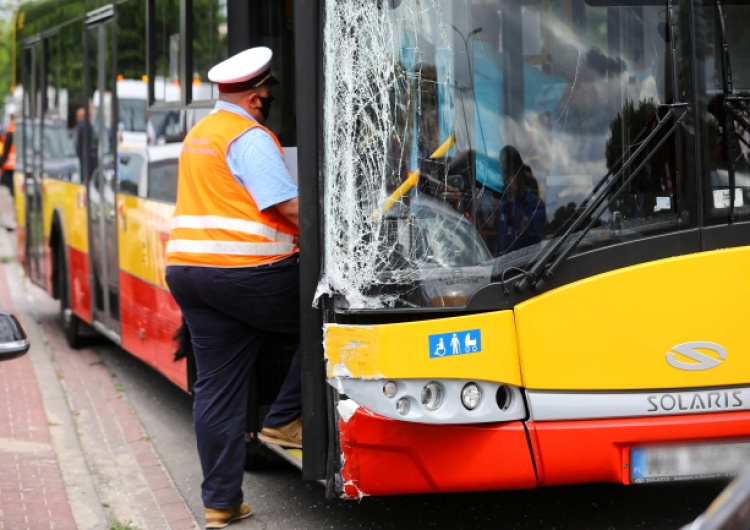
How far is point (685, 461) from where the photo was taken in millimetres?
5262

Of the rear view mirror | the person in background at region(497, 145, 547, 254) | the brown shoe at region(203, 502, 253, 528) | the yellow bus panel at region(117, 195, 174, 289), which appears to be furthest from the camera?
the yellow bus panel at region(117, 195, 174, 289)

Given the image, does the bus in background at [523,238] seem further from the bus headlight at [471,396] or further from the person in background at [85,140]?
the person in background at [85,140]

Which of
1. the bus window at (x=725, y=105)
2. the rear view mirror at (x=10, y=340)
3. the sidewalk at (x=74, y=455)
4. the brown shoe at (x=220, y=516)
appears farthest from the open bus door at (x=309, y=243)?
the bus window at (x=725, y=105)

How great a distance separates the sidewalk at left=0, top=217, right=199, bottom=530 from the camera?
262 inches

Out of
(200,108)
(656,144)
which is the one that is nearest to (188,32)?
(200,108)

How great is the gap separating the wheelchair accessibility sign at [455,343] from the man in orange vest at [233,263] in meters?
0.98

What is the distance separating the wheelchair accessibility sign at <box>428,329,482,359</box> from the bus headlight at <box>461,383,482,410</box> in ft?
0.47

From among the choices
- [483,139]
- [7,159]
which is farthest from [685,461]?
[7,159]

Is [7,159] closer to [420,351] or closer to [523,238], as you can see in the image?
[523,238]

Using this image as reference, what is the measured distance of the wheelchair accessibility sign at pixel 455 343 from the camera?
4.99m

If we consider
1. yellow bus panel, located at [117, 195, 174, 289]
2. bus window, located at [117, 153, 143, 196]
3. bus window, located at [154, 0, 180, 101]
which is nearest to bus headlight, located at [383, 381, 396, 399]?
yellow bus panel, located at [117, 195, 174, 289]

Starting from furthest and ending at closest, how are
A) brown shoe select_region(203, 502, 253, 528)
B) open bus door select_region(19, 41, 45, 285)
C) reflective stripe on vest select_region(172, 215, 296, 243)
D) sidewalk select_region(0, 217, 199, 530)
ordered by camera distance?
open bus door select_region(19, 41, 45, 285)
sidewalk select_region(0, 217, 199, 530)
brown shoe select_region(203, 502, 253, 528)
reflective stripe on vest select_region(172, 215, 296, 243)

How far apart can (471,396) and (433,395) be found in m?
0.14

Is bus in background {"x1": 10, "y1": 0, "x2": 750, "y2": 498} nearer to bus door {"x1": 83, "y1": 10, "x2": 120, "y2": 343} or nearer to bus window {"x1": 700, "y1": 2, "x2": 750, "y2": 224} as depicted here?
bus window {"x1": 700, "y1": 2, "x2": 750, "y2": 224}
